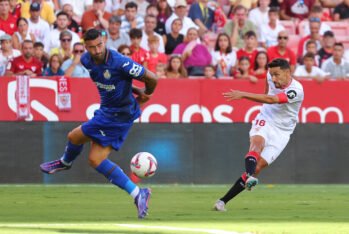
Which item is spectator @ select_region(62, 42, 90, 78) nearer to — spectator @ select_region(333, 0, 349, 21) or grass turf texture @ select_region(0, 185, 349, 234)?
grass turf texture @ select_region(0, 185, 349, 234)

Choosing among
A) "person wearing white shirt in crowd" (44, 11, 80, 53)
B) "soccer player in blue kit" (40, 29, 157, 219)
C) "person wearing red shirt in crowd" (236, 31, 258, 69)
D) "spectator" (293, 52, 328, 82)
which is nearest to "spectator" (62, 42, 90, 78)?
"person wearing white shirt in crowd" (44, 11, 80, 53)

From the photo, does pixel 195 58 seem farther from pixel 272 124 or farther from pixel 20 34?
pixel 272 124

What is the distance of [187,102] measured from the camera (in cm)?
1967

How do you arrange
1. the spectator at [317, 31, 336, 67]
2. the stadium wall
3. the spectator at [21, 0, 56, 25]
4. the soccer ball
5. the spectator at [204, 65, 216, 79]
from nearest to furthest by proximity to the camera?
1. the soccer ball
2. the stadium wall
3. the spectator at [204, 65, 216, 79]
4. the spectator at [21, 0, 56, 25]
5. the spectator at [317, 31, 336, 67]

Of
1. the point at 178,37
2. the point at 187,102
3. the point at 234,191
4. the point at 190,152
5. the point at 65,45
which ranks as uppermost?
the point at 178,37

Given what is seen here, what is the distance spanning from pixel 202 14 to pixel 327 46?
2894mm

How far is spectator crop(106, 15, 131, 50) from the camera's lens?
840 inches

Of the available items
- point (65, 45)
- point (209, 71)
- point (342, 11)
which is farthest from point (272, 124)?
point (342, 11)

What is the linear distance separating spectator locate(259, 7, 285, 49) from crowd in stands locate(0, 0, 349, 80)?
2 centimetres

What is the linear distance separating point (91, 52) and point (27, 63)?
789 cm

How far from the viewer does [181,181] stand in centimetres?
1933

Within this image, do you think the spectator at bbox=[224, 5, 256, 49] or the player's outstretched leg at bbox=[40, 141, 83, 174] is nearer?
the player's outstretched leg at bbox=[40, 141, 83, 174]

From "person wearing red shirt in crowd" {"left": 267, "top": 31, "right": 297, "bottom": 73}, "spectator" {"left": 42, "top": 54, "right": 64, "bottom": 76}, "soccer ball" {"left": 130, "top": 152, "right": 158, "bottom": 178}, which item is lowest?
"soccer ball" {"left": 130, "top": 152, "right": 158, "bottom": 178}

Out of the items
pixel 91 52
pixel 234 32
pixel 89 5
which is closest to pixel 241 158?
pixel 234 32
